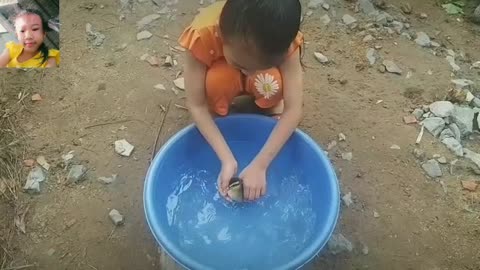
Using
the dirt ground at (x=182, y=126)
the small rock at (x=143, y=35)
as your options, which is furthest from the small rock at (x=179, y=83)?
the small rock at (x=143, y=35)

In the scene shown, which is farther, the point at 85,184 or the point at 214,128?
the point at 85,184

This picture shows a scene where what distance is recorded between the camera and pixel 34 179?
1.72 m

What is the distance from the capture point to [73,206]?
1.69 meters

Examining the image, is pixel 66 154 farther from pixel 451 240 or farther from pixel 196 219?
pixel 451 240

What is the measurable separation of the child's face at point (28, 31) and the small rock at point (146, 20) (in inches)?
13.2

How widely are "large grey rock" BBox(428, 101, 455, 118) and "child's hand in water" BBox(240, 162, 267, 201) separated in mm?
710

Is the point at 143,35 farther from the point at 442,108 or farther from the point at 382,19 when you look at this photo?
the point at 442,108

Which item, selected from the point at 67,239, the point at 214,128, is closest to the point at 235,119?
the point at 214,128

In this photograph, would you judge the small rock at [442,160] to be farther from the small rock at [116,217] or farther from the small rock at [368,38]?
the small rock at [116,217]

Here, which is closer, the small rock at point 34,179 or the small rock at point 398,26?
the small rock at point 34,179

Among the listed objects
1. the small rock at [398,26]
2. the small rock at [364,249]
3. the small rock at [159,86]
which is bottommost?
the small rock at [364,249]

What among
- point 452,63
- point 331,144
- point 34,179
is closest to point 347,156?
point 331,144

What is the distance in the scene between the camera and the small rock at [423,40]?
214 cm

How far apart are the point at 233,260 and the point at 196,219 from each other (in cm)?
17
